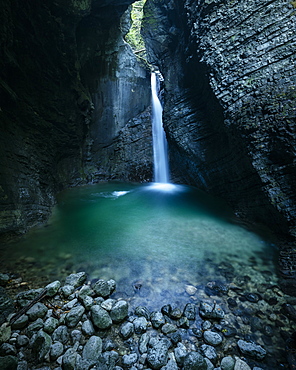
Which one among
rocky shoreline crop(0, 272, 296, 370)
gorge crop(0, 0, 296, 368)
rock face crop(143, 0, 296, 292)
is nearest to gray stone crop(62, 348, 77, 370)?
rocky shoreline crop(0, 272, 296, 370)

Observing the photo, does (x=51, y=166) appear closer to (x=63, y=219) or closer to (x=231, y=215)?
(x=63, y=219)

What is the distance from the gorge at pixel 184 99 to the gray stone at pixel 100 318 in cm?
299

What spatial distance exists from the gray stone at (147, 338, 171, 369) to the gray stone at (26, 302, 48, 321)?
153cm

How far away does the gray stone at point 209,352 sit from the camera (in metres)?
1.95

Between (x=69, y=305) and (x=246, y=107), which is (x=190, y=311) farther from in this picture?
(x=246, y=107)

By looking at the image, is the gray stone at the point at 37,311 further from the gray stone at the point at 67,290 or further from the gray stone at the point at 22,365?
the gray stone at the point at 22,365

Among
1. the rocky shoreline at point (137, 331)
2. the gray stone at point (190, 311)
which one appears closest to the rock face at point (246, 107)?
the rocky shoreline at point (137, 331)

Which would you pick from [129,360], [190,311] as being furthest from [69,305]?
[190,311]

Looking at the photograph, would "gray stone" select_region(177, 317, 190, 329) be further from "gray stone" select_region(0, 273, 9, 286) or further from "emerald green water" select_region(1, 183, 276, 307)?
"gray stone" select_region(0, 273, 9, 286)

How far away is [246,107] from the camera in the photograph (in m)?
5.29

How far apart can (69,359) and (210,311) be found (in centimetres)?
187

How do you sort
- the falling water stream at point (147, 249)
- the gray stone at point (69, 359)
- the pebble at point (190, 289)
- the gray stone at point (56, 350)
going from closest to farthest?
the gray stone at point (69, 359), the gray stone at point (56, 350), the pebble at point (190, 289), the falling water stream at point (147, 249)

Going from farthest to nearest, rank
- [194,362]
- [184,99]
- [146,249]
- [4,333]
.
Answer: [184,99] → [146,249] → [4,333] → [194,362]

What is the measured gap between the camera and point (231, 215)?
6.73 metres
